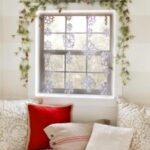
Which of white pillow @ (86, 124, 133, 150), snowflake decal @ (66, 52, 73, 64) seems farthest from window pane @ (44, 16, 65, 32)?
white pillow @ (86, 124, 133, 150)

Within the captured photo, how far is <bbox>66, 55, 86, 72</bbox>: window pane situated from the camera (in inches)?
128

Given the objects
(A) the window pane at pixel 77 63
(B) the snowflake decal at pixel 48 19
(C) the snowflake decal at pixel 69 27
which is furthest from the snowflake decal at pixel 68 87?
(B) the snowflake decal at pixel 48 19

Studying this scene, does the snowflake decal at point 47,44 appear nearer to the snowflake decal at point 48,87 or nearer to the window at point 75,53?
the window at point 75,53

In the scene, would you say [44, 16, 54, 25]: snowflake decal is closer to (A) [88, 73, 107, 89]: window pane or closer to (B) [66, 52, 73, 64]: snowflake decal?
(B) [66, 52, 73, 64]: snowflake decal

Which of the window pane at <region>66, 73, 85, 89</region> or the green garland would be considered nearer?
the green garland

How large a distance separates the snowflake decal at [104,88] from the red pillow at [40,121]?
1.55ft

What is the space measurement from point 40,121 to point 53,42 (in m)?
0.82

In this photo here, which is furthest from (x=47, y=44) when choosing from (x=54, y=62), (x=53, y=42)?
(x=54, y=62)

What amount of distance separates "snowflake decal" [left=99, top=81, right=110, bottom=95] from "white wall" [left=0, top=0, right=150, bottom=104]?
21 cm

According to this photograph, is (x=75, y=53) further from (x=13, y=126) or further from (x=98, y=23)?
(x=13, y=126)

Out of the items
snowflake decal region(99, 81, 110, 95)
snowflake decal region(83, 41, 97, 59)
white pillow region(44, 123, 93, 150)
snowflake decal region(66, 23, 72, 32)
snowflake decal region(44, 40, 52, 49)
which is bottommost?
white pillow region(44, 123, 93, 150)

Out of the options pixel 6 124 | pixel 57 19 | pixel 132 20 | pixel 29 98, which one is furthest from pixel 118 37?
pixel 6 124

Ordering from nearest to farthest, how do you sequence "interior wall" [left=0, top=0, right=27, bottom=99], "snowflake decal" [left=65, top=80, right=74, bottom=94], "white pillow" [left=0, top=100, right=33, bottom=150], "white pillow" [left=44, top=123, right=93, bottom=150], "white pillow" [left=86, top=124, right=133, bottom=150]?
"white pillow" [left=86, top=124, right=133, bottom=150] → "white pillow" [left=44, top=123, right=93, bottom=150] → "white pillow" [left=0, top=100, right=33, bottom=150] → "interior wall" [left=0, top=0, right=27, bottom=99] → "snowflake decal" [left=65, top=80, right=74, bottom=94]

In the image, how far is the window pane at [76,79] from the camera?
3256 mm
